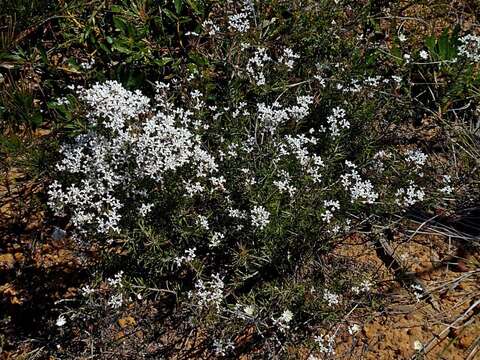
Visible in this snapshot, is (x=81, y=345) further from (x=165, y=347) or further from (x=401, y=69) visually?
(x=401, y=69)

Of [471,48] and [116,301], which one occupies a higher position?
[471,48]

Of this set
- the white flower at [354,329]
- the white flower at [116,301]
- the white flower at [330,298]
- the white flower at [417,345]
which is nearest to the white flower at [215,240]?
the white flower at [116,301]

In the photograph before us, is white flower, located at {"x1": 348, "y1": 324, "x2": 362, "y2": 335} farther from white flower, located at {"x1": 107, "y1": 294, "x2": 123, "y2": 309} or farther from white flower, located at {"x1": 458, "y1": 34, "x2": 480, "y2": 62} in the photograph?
white flower, located at {"x1": 458, "y1": 34, "x2": 480, "y2": 62}

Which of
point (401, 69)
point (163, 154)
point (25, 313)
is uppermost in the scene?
point (401, 69)

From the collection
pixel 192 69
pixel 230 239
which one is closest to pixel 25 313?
pixel 230 239

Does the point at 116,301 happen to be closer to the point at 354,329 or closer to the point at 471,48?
the point at 354,329

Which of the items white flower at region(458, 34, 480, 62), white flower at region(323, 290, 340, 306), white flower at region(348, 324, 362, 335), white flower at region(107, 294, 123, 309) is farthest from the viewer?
white flower at region(458, 34, 480, 62)

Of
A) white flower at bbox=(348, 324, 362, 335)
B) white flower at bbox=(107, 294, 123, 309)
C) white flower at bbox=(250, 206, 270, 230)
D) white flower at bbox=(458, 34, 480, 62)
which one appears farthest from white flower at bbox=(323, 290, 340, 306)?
white flower at bbox=(458, 34, 480, 62)

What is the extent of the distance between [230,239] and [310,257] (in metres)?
0.54

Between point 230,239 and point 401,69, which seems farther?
point 401,69

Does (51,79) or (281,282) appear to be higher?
(51,79)

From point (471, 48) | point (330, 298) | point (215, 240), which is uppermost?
point (471, 48)

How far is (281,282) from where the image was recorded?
3.64 metres

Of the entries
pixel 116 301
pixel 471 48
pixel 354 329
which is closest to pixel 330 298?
pixel 354 329
